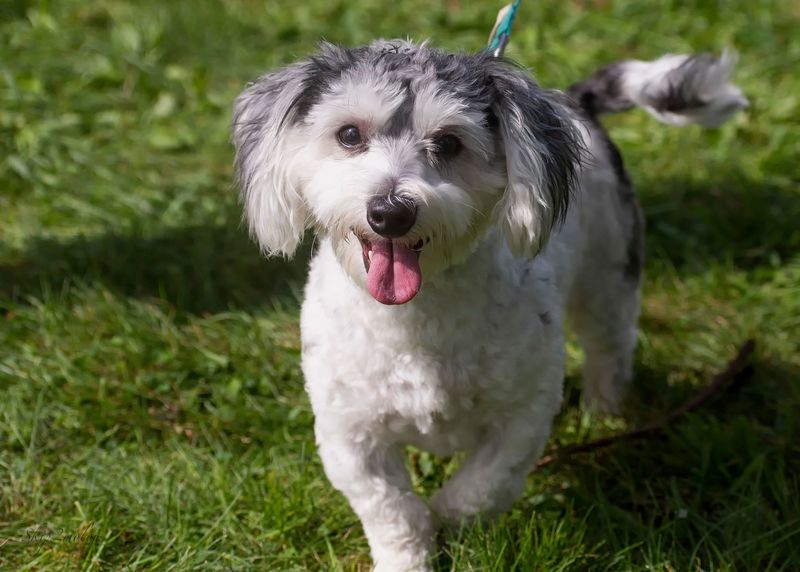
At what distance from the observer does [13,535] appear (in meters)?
3.40

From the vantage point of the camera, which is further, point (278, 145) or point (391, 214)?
point (278, 145)

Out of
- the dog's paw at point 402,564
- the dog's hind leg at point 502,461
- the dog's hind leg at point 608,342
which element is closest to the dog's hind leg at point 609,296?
the dog's hind leg at point 608,342

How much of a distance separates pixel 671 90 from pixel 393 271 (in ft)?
5.23

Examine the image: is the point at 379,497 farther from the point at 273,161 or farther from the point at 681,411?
the point at 681,411

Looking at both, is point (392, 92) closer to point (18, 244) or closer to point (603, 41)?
point (18, 244)

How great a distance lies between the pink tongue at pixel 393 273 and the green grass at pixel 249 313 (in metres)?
0.85

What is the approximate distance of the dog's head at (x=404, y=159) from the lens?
9.04ft

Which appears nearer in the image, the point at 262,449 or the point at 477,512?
the point at 477,512

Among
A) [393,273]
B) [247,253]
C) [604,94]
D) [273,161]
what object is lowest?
[247,253]

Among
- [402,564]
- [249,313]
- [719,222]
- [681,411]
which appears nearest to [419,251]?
[402,564]

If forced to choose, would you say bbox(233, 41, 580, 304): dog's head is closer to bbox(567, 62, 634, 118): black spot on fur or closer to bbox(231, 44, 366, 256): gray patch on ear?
bbox(231, 44, 366, 256): gray patch on ear

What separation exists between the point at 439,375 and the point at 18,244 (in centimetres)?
274

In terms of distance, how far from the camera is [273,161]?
294cm

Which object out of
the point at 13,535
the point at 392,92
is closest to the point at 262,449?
the point at 13,535
